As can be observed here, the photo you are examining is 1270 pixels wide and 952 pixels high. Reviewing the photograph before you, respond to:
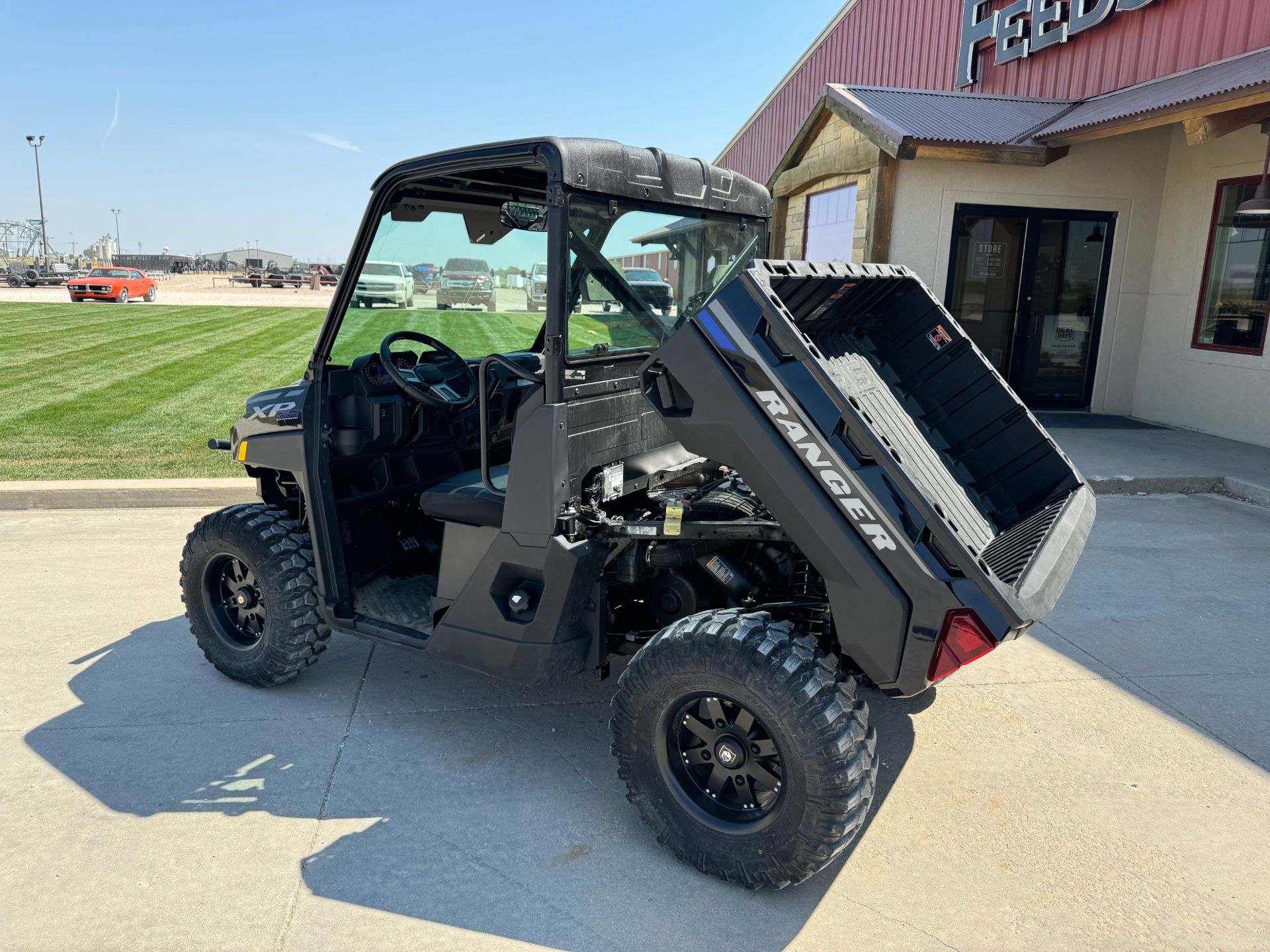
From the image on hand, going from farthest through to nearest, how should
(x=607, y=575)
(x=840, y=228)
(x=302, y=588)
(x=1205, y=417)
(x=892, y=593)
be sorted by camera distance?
(x=840, y=228), (x=1205, y=417), (x=302, y=588), (x=607, y=575), (x=892, y=593)

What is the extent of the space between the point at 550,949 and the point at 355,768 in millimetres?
1249

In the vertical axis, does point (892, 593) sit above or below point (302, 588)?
above

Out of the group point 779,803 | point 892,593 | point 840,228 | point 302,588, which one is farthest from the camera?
point 840,228

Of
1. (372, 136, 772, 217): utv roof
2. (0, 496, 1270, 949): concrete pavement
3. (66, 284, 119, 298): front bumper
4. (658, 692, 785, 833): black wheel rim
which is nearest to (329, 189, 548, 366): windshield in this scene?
(372, 136, 772, 217): utv roof

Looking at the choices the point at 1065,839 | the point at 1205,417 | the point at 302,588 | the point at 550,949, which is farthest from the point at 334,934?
the point at 1205,417

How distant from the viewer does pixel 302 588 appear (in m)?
3.90

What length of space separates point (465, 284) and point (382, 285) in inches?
13.9

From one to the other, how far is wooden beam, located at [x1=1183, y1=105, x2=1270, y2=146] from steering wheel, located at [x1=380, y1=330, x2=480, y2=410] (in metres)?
7.62

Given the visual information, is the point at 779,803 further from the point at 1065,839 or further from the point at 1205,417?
the point at 1205,417

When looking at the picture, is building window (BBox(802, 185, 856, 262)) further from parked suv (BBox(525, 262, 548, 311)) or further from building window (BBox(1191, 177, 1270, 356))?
parked suv (BBox(525, 262, 548, 311))

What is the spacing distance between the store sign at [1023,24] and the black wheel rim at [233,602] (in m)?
11.0

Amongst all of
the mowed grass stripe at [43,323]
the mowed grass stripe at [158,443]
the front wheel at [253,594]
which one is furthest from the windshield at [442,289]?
the mowed grass stripe at [43,323]

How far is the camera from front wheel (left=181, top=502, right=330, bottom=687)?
3.90 meters

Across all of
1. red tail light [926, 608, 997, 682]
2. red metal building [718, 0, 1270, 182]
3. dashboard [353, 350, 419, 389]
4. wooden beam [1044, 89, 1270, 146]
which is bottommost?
red tail light [926, 608, 997, 682]
